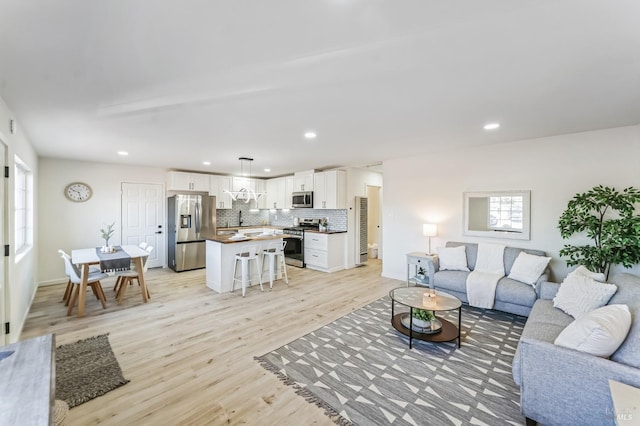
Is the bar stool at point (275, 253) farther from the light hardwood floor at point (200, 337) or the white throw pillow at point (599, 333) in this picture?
the white throw pillow at point (599, 333)

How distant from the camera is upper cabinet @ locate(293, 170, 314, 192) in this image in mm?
6785

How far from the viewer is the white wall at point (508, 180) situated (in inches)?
136

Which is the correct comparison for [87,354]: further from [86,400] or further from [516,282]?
[516,282]

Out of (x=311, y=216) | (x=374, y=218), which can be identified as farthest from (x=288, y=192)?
(x=374, y=218)

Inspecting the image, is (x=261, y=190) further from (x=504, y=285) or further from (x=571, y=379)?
(x=571, y=379)

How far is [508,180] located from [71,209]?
26.4 feet

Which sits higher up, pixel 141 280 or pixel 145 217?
pixel 145 217

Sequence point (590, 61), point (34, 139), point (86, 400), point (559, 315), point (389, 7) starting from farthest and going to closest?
point (34, 139), point (559, 315), point (86, 400), point (590, 61), point (389, 7)

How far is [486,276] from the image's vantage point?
12.1 ft

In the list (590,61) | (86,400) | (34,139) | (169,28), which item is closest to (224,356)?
(86,400)

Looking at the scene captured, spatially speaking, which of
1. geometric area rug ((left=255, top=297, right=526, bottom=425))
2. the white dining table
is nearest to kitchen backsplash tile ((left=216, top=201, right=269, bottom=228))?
the white dining table

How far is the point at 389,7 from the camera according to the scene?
4.39ft

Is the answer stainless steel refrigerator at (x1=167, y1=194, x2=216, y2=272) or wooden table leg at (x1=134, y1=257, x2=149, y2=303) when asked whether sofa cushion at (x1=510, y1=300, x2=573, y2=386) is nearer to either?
wooden table leg at (x1=134, y1=257, x2=149, y2=303)

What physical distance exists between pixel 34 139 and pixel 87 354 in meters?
3.23
